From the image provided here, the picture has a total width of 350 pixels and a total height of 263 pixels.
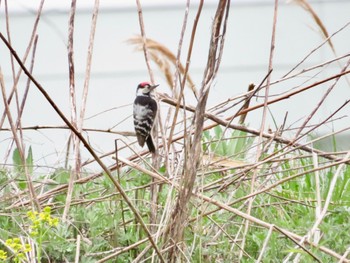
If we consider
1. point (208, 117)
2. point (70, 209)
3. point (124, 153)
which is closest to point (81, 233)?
point (70, 209)

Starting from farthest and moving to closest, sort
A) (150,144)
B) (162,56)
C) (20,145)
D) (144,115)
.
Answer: (162,56)
(20,145)
(150,144)
(144,115)

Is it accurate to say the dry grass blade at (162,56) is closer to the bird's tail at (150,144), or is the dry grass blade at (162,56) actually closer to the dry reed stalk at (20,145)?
the bird's tail at (150,144)

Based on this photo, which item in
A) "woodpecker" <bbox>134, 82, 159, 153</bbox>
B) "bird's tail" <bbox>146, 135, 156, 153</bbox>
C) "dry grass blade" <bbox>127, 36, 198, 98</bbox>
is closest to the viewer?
"woodpecker" <bbox>134, 82, 159, 153</bbox>

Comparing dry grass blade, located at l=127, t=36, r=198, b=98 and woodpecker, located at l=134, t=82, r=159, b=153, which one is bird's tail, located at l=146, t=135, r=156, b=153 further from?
dry grass blade, located at l=127, t=36, r=198, b=98

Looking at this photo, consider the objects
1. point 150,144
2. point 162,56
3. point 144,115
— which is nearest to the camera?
point 144,115

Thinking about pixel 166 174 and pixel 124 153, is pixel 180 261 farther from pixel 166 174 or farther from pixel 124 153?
pixel 124 153

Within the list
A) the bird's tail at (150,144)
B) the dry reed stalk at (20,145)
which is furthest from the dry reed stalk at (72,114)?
the bird's tail at (150,144)

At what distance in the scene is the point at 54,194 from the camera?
2.75 meters

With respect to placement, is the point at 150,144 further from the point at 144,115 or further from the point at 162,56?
the point at 162,56

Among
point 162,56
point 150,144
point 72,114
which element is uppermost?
point 162,56

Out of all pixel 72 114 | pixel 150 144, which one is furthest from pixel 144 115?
pixel 72 114

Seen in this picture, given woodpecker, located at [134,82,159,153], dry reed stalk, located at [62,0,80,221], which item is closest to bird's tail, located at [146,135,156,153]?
woodpecker, located at [134,82,159,153]

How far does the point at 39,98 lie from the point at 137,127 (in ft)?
25.1

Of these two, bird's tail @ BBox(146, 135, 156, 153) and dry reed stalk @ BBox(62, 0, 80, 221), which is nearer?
bird's tail @ BBox(146, 135, 156, 153)
